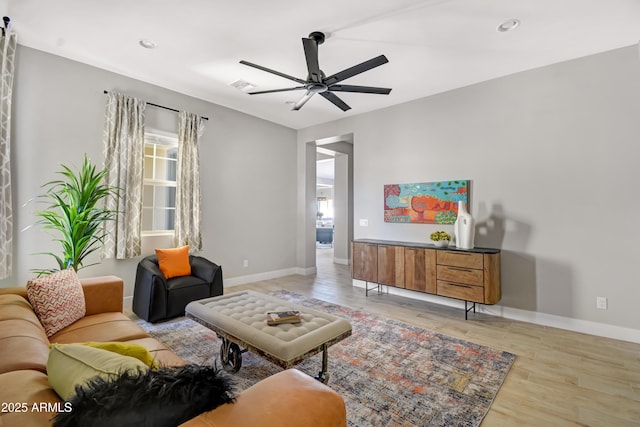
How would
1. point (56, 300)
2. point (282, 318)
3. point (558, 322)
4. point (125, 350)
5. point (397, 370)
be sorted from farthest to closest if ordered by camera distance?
1. point (558, 322)
2. point (397, 370)
3. point (282, 318)
4. point (56, 300)
5. point (125, 350)

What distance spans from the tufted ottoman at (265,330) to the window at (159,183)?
2.35 metres

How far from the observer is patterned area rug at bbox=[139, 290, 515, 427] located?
6.02 ft

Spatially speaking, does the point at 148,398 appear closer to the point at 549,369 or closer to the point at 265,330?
the point at 265,330

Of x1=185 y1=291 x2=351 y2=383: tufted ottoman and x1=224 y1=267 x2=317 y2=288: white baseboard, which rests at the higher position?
x1=185 y1=291 x2=351 y2=383: tufted ottoman

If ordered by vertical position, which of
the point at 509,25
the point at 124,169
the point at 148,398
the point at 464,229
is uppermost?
the point at 509,25

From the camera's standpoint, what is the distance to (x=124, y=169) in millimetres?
3711

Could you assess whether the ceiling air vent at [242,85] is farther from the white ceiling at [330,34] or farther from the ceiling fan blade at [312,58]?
the ceiling fan blade at [312,58]

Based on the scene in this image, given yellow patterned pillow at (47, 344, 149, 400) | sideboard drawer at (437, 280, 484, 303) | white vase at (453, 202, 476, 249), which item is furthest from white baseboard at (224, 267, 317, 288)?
yellow patterned pillow at (47, 344, 149, 400)

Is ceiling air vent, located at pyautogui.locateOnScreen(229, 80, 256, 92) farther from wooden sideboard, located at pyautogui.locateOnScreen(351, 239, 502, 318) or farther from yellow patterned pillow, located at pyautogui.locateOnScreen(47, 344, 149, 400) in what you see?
yellow patterned pillow, located at pyautogui.locateOnScreen(47, 344, 149, 400)

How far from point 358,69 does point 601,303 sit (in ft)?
11.6

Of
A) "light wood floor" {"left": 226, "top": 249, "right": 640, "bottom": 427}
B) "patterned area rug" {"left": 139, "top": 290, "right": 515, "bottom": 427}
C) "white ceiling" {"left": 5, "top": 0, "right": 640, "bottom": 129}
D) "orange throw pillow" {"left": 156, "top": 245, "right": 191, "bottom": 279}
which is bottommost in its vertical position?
"light wood floor" {"left": 226, "top": 249, "right": 640, "bottom": 427}

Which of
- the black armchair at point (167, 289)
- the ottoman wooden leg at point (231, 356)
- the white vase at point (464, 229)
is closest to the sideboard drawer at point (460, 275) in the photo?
the white vase at point (464, 229)

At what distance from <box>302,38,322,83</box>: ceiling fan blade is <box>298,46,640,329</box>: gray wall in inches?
90.6

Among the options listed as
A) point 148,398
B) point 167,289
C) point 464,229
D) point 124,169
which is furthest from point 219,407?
point 124,169
